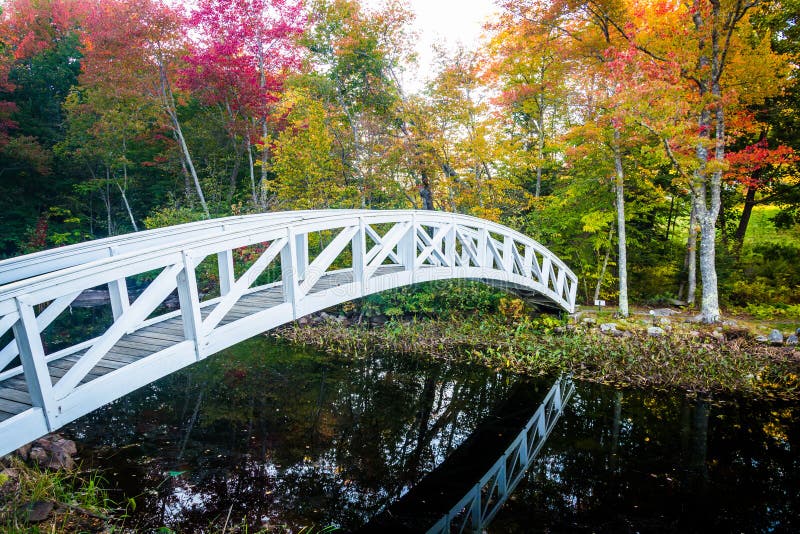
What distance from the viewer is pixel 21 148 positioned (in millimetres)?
14305

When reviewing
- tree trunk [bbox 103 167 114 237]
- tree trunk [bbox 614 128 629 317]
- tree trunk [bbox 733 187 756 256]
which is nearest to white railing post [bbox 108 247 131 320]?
tree trunk [bbox 614 128 629 317]

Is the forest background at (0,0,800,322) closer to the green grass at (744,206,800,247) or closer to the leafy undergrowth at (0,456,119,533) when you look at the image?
the green grass at (744,206,800,247)

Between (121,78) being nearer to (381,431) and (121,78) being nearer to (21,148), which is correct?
(21,148)

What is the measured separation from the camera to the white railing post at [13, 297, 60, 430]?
2.39m

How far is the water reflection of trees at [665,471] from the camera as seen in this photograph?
3.96 meters

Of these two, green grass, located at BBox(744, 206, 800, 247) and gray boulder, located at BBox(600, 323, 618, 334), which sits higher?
green grass, located at BBox(744, 206, 800, 247)

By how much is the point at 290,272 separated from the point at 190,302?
101cm

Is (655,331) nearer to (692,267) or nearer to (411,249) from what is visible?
(692,267)

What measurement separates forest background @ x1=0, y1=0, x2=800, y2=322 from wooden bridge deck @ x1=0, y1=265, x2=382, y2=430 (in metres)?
6.67

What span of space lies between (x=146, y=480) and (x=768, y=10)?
16711 mm

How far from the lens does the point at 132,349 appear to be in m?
3.53

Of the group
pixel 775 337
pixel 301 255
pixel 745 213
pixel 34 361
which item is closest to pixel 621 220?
pixel 775 337

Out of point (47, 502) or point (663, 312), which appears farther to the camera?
point (663, 312)

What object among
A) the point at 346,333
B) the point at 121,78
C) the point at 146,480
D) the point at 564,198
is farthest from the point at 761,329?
the point at 121,78
